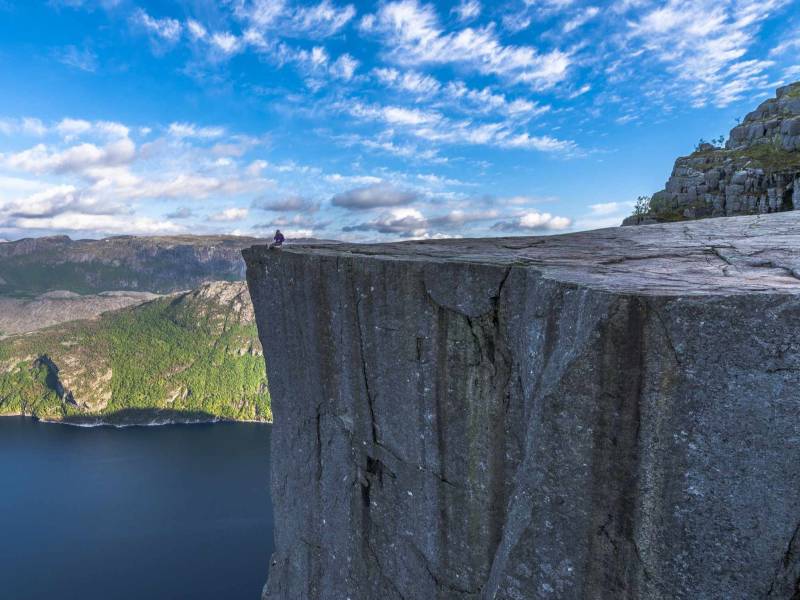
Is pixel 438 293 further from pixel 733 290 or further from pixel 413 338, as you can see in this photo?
pixel 733 290

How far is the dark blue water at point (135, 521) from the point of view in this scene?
241 ft

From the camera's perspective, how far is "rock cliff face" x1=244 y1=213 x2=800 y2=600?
587 cm

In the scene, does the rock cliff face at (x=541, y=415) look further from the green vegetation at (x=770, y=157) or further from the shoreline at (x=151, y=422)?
the shoreline at (x=151, y=422)

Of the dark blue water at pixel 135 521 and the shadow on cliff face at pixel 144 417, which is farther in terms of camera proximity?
the shadow on cliff face at pixel 144 417

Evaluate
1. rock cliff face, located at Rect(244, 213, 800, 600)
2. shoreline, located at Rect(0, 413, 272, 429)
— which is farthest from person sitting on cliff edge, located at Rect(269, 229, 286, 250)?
shoreline, located at Rect(0, 413, 272, 429)

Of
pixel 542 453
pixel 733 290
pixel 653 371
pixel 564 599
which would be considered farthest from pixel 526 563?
pixel 733 290

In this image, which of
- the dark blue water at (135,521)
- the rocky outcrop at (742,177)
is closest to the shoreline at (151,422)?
the dark blue water at (135,521)

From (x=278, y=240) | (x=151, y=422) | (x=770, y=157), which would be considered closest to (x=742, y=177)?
(x=770, y=157)

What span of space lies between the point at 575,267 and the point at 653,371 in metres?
3.31

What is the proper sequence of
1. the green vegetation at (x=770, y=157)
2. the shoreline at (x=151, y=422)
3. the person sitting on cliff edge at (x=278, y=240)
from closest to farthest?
1. the person sitting on cliff edge at (x=278, y=240)
2. the green vegetation at (x=770, y=157)
3. the shoreline at (x=151, y=422)

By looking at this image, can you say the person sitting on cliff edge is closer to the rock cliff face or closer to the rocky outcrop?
the rock cliff face

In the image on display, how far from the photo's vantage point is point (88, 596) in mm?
69500

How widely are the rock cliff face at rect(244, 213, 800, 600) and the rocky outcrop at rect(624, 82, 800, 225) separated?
1111cm

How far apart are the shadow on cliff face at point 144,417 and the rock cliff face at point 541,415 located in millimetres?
196209
